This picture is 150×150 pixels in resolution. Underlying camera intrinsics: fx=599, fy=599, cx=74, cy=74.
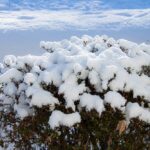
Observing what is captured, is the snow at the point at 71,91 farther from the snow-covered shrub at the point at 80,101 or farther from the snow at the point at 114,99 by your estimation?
the snow at the point at 114,99

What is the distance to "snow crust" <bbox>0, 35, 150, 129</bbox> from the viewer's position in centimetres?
624

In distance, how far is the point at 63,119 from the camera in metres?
6.29

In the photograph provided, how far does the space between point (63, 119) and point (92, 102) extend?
372 mm

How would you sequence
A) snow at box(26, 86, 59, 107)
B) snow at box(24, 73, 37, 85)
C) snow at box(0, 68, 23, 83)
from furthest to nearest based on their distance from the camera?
snow at box(0, 68, 23, 83)
snow at box(24, 73, 37, 85)
snow at box(26, 86, 59, 107)

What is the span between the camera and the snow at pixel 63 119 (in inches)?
246

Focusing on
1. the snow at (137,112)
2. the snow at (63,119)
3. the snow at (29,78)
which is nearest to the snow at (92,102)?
the snow at (63,119)

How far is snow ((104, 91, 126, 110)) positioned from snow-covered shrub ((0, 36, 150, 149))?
0.01m

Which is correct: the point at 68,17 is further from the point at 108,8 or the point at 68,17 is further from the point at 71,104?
the point at 71,104

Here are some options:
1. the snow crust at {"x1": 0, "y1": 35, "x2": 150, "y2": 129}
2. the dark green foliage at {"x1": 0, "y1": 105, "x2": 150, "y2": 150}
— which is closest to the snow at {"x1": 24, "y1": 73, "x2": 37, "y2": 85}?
the snow crust at {"x1": 0, "y1": 35, "x2": 150, "y2": 129}

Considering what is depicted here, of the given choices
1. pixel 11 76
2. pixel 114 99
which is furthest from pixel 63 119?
pixel 11 76

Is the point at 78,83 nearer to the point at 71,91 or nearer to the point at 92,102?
the point at 71,91

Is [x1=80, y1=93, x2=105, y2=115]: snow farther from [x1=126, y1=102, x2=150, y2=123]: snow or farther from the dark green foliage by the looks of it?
[x1=126, y1=102, x2=150, y2=123]: snow

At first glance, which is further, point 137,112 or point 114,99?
point 137,112

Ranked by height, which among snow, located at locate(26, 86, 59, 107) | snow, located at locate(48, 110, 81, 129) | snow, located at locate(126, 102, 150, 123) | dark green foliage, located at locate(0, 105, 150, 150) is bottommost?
dark green foliage, located at locate(0, 105, 150, 150)
